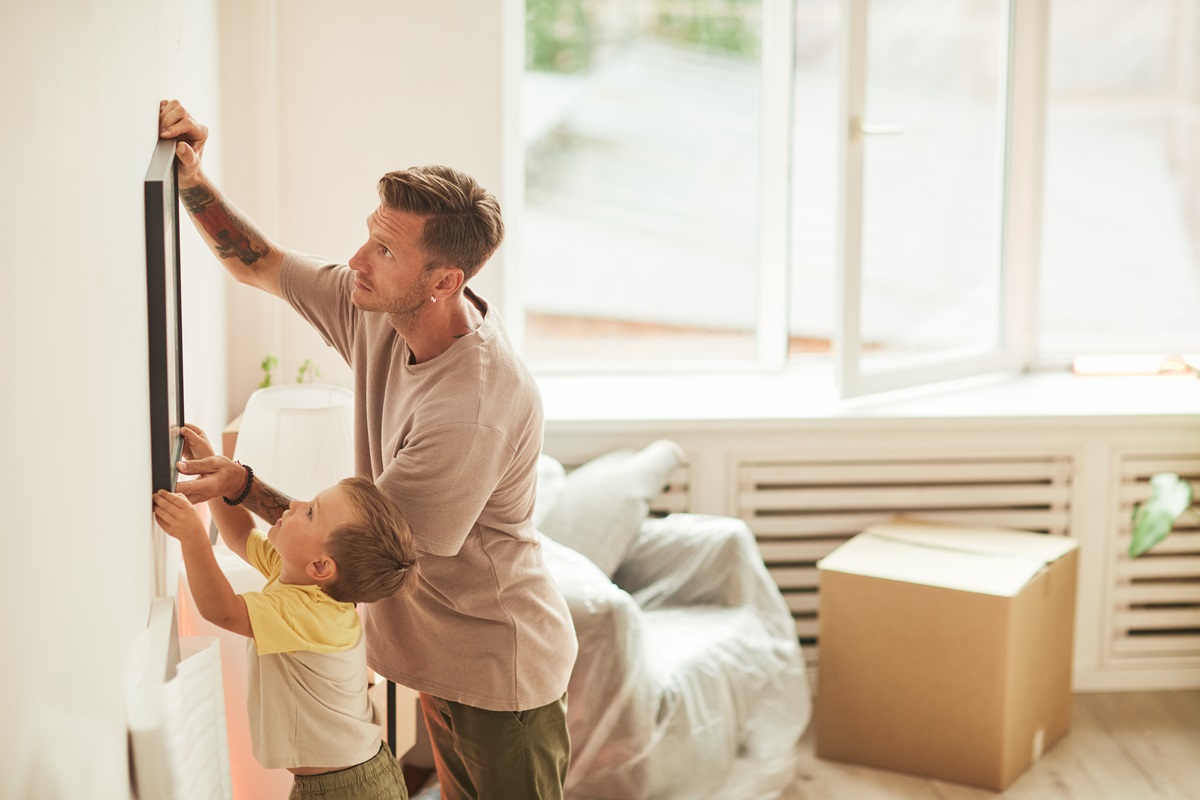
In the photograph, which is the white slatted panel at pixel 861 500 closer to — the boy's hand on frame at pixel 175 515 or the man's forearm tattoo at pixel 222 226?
the man's forearm tattoo at pixel 222 226

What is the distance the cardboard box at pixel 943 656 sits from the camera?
278cm

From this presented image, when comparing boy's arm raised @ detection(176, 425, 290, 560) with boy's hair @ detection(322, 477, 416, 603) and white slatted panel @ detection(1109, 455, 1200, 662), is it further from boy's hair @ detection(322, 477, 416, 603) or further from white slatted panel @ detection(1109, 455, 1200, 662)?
white slatted panel @ detection(1109, 455, 1200, 662)

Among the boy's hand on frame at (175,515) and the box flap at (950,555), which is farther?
the box flap at (950,555)

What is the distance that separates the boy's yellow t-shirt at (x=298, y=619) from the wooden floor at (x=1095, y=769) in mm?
Result: 1460

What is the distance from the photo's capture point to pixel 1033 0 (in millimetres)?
3369

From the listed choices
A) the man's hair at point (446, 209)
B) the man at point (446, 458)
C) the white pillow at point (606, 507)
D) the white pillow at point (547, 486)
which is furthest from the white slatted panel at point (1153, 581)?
the man's hair at point (446, 209)

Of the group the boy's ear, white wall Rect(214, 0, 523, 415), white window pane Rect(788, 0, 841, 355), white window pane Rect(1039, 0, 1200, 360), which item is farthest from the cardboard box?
the boy's ear

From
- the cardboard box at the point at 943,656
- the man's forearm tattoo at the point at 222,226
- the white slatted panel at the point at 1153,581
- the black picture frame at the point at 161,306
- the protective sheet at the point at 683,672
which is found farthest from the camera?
the white slatted panel at the point at 1153,581

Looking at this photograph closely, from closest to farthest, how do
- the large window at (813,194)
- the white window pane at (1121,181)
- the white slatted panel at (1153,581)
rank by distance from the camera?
the white slatted panel at (1153,581) → the large window at (813,194) → the white window pane at (1121,181)

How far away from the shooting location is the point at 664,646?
270cm

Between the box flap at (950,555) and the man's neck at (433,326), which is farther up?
the man's neck at (433,326)

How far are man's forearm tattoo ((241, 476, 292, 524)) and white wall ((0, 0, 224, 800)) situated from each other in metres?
0.15

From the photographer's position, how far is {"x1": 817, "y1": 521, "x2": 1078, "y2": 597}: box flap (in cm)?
283

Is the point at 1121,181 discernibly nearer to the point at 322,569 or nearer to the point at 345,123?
the point at 345,123
